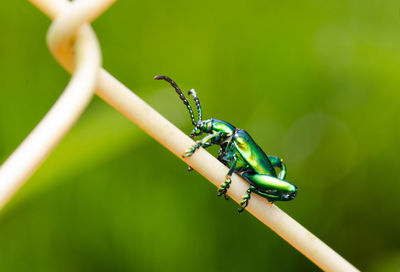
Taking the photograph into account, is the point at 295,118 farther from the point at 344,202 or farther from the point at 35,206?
the point at 35,206

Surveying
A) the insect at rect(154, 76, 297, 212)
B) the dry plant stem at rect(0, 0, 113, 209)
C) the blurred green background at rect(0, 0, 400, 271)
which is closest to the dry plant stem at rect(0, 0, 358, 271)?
the dry plant stem at rect(0, 0, 113, 209)

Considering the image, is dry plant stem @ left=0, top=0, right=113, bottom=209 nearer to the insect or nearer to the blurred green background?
the insect

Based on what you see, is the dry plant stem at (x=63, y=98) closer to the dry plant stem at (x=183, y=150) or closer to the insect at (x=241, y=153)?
the dry plant stem at (x=183, y=150)

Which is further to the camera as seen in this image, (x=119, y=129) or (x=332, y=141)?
(x=332, y=141)

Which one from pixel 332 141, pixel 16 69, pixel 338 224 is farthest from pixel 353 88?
pixel 16 69

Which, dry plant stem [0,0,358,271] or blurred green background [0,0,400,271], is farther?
blurred green background [0,0,400,271]

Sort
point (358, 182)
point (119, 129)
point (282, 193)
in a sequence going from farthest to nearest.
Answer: point (358, 182) → point (119, 129) → point (282, 193)

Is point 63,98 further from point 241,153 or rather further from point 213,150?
point 213,150
